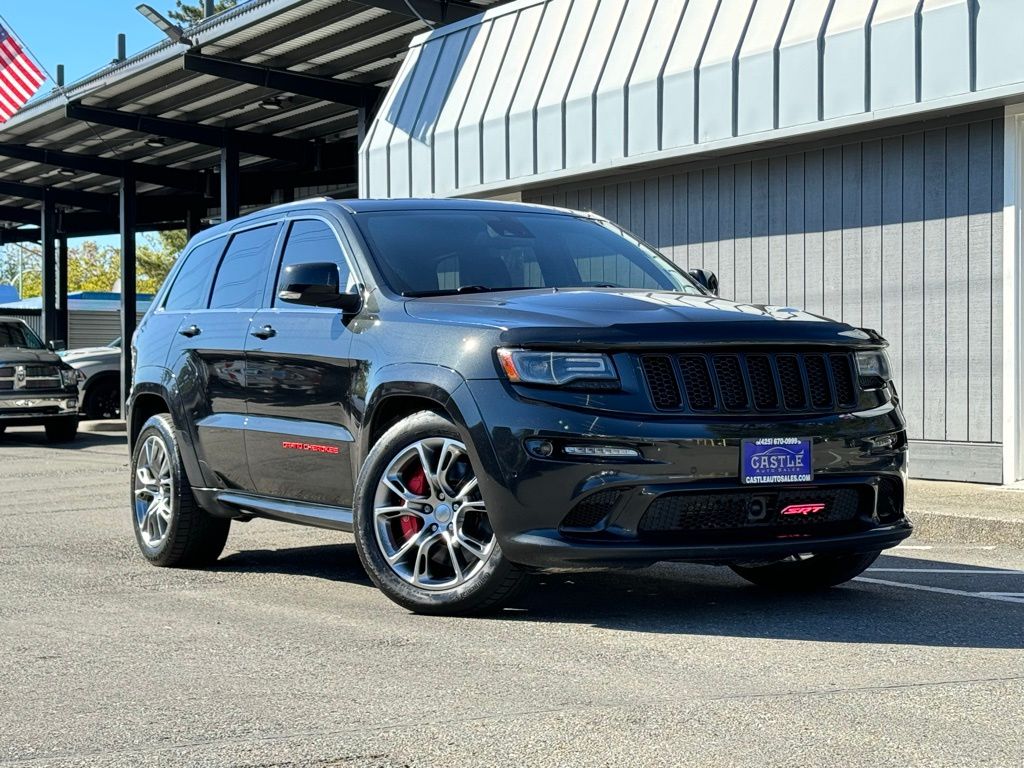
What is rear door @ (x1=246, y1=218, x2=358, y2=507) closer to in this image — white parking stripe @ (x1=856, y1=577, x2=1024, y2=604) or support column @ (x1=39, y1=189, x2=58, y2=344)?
white parking stripe @ (x1=856, y1=577, x2=1024, y2=604)

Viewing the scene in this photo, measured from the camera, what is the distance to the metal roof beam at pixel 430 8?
712 inches

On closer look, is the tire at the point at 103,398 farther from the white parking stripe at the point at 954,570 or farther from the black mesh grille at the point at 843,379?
the black mesh grille at the point at 843,379

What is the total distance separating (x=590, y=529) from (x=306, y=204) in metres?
2.68

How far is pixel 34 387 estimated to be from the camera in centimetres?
2058

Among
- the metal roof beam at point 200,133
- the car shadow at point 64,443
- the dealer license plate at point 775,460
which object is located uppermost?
the metal roof beam at point 200,133

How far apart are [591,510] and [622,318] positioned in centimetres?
76

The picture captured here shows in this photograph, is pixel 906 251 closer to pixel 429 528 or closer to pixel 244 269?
pixel 244 269

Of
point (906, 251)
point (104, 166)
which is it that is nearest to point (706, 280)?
point (906, 251)

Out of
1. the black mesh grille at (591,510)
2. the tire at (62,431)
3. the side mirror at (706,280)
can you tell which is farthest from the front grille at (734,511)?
the tire at (62,431)

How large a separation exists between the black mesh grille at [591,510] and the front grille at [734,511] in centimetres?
14

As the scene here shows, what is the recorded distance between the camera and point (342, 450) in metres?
6.49

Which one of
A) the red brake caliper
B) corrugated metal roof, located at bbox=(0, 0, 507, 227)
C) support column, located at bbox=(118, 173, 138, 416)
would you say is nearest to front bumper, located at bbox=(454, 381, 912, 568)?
the red brake caliper

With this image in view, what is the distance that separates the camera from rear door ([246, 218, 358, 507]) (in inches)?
257

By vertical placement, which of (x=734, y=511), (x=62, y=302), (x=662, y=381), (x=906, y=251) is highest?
(x=62, y=302)
